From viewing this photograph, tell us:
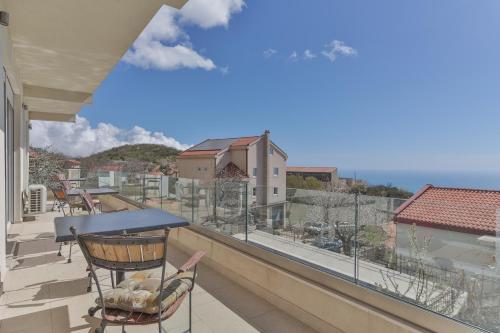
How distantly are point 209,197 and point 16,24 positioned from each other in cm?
318

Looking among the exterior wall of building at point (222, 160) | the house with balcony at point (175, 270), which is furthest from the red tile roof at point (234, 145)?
the house with balcony at point (175, 270)

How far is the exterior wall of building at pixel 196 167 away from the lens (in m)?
25.6

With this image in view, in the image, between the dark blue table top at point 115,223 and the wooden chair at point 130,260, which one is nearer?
the wooden chair at point 130,260

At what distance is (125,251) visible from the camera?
177 centimetres

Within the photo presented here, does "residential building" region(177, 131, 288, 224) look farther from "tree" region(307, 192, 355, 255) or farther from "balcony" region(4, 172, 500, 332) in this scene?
"tree" region(307, 192, 355, 255)

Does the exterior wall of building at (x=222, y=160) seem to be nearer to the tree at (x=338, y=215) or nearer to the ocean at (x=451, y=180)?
the ocean at (x=451, y=180)

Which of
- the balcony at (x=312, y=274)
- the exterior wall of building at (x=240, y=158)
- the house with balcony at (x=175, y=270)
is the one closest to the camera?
the balcony at (x=312, y=274)

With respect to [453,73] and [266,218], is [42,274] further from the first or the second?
[453,73]

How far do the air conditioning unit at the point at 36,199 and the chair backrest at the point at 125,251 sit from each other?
695cm

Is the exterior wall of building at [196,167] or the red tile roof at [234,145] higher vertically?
the red tile roof at [234,145]

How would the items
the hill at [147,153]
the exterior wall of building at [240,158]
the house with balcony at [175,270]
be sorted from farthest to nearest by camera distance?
the hill at [147,153], the exterior wall of building at [240,158], the house with balcony at [175,270]

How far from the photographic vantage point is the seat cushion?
1749mm

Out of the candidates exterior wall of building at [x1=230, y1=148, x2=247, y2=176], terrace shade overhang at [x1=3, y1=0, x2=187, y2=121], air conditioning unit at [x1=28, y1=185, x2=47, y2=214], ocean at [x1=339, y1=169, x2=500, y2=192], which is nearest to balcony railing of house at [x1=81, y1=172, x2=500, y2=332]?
ocean at [x1=339, y1=169, x2=500, y2=192]

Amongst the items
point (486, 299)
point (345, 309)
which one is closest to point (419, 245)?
point (486, 299)
